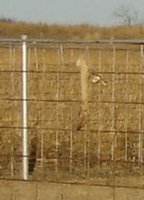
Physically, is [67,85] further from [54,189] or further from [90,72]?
[54,189]

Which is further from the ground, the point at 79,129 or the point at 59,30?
the point at 59,30

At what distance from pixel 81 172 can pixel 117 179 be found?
440 mm

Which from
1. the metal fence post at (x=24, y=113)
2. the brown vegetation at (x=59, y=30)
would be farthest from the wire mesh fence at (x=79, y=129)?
the brown vegetation at (x=59, y=30)

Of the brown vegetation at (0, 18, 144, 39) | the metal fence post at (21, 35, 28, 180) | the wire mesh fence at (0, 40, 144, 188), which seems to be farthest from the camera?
the brown vegetation at (0, 18, 144, 39)

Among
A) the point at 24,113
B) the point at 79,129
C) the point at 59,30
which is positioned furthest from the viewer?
the point at 59,30

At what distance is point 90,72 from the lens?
9242 mm

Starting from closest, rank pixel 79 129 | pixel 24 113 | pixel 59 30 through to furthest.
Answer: pixel 24 113, pixel 79 129, pixel 59 30

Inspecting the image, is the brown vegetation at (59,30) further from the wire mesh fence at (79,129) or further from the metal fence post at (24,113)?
the metal fence post at (24,113)

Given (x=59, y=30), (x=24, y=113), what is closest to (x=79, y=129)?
(x=24, y=113)

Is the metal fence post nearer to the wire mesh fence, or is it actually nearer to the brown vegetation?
the wire mesh fence

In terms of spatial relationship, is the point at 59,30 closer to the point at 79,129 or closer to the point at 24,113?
the point at 79,129

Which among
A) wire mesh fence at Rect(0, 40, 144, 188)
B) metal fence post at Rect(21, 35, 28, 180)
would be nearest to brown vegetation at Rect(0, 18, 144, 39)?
wire mesh fence at Rect(0, 40, 144, 188)

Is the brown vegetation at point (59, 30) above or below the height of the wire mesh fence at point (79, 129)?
above

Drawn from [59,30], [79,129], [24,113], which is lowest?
[79,129]
